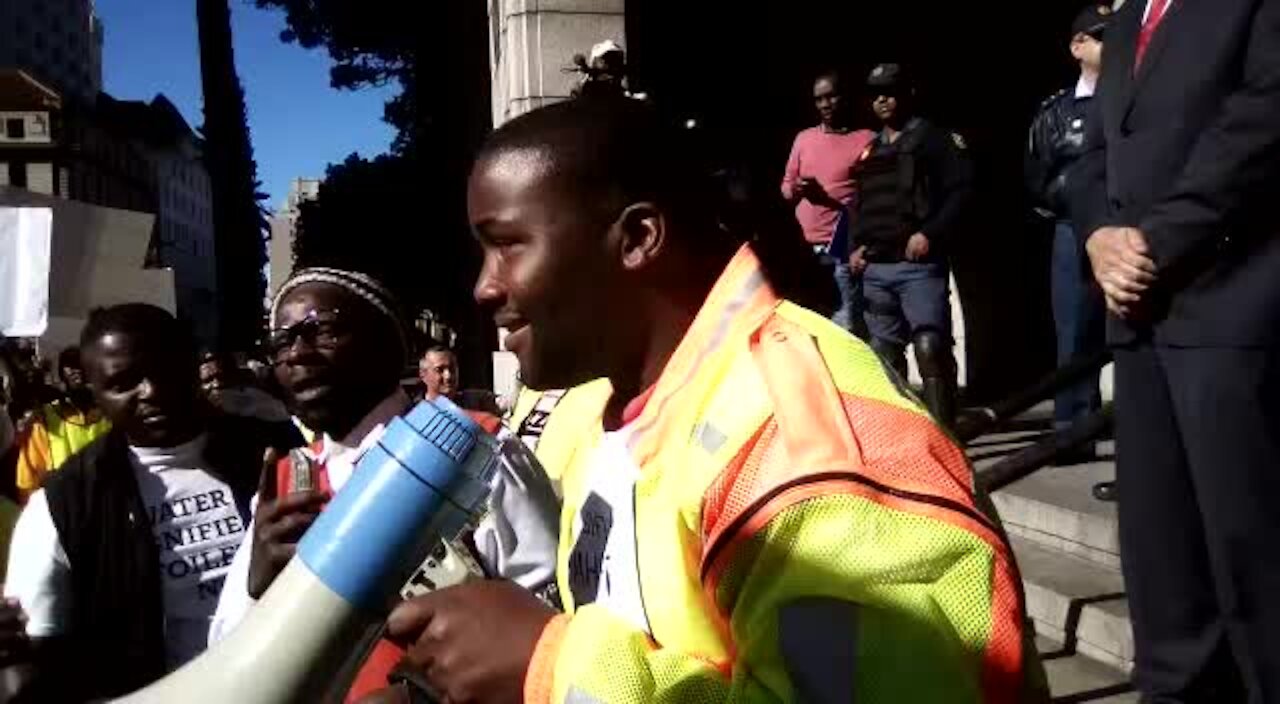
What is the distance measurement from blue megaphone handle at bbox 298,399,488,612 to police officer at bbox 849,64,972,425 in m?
4.64

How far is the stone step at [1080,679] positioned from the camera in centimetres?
343

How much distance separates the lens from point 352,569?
994 mm

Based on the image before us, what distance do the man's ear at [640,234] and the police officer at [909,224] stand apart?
170 inches

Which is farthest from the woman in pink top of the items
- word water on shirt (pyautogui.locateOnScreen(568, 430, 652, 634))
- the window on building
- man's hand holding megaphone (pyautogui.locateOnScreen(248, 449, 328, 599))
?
the window on building

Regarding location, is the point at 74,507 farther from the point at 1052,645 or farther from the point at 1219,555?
the point at 1052,645

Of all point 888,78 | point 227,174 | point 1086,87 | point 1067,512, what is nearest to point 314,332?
point 1067,512

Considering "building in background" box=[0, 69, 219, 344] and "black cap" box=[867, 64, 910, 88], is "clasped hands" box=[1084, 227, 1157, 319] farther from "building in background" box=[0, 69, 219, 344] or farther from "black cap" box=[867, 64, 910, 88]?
"building in background" box=[0, 69, 219, 344]

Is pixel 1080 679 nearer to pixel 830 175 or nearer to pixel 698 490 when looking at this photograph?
pixel 698 490

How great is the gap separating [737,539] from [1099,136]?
13.6 ft

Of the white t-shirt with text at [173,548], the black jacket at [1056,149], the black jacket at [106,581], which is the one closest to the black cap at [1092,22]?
the black jacket at [1056,149]

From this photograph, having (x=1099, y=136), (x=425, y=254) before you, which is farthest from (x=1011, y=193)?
(x=425, y=254)

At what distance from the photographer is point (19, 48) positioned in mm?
95375

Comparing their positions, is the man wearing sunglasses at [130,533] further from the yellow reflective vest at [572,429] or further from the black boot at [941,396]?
the black boot at [941,396]

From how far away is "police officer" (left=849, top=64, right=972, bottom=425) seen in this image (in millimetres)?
5680
